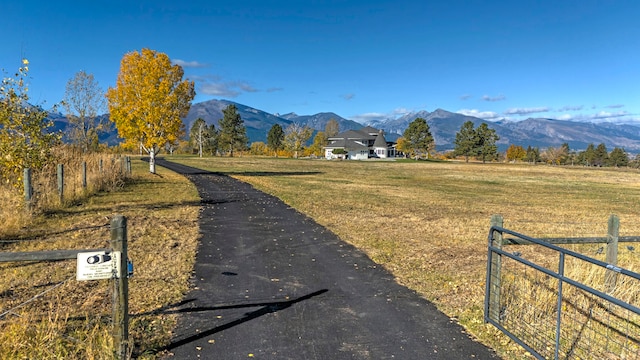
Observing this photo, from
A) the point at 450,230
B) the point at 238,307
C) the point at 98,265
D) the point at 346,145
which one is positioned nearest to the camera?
the point at 98,265

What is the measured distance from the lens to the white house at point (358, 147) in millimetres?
105688

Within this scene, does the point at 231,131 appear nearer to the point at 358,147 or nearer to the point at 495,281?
the point at 358,147

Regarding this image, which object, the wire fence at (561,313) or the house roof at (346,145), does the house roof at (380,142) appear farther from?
the wire fence at (561,313)

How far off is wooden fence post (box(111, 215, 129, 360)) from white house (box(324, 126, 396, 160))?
9898 cm

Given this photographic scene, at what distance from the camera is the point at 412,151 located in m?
110

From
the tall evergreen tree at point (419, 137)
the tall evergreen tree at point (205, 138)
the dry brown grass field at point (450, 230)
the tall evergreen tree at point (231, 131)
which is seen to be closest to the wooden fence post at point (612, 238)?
the dry brown grass field at point (450, 230)

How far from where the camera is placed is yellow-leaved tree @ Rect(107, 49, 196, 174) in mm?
26719

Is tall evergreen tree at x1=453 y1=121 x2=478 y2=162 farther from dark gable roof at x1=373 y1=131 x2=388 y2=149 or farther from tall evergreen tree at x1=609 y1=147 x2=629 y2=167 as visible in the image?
tall evergreen tree at x1=609 y1=147 x2=629 y2=167

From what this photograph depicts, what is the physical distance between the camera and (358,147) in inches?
4245

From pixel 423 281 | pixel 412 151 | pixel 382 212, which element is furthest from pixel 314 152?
pixel 423 281

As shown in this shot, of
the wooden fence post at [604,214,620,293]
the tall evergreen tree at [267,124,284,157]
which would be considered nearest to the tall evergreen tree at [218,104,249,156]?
the tall evergreen tree at [267,124,284,157]

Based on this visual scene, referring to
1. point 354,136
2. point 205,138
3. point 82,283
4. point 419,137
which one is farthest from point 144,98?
point 354,136

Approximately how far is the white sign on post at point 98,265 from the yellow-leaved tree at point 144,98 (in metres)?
25.2

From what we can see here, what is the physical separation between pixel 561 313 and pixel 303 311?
12.1 ft
